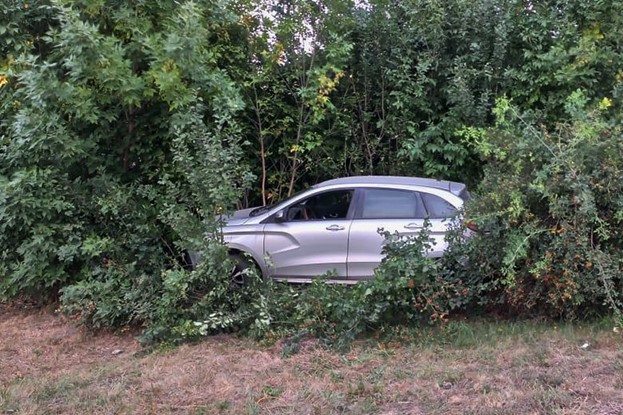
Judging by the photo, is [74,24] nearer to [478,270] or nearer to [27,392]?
[27,392]

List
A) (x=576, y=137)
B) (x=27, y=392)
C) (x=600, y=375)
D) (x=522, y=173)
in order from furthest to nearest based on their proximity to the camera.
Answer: (x=522, y=173), (x=576, y=137), (x=27, y=392), (x=600, y=375)

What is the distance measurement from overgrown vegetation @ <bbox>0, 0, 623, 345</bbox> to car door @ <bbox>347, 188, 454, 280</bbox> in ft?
3.19

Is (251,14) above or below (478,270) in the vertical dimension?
above

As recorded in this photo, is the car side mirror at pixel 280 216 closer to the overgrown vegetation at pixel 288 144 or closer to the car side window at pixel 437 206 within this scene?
the overgrown vegetation at pixel 288 144

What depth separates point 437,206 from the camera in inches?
281

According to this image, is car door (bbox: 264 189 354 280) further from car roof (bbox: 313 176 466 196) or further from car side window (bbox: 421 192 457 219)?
car side window (bbox: 421 192 457 219)

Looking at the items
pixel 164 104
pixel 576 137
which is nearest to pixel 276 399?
pixel 576 137

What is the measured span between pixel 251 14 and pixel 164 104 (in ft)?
9.54

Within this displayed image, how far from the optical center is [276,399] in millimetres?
4469

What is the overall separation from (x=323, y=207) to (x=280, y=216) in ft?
1.91

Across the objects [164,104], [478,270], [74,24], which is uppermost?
[74,24]

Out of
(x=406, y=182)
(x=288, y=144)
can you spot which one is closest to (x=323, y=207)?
(x=406, y=182)

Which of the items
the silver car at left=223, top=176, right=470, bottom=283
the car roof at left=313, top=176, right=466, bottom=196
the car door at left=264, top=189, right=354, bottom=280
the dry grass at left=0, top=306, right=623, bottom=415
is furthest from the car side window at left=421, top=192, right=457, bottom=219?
the dry grass at left=0, top=306, right=623, bottom=415

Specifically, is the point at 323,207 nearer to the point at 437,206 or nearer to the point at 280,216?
the point at 280,216
